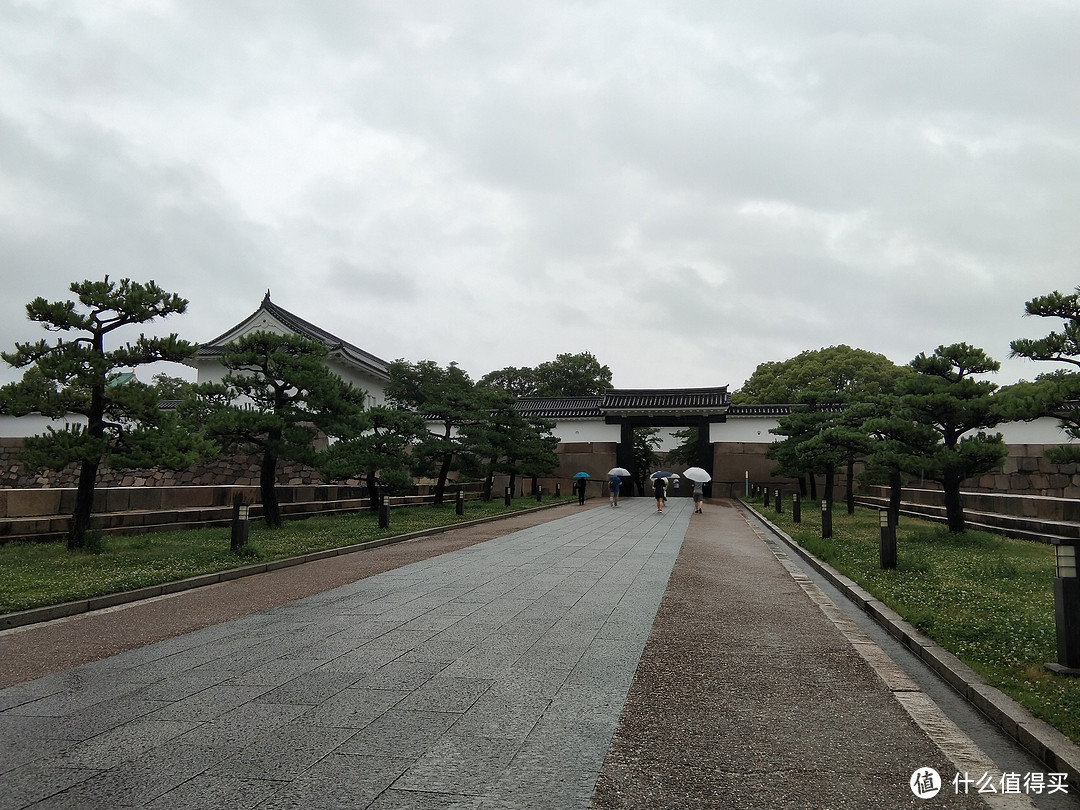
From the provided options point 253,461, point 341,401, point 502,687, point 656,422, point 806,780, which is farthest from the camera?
point 656,422

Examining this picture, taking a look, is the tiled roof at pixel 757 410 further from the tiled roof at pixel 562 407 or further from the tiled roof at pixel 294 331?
the tiled roof at pixel 294 331

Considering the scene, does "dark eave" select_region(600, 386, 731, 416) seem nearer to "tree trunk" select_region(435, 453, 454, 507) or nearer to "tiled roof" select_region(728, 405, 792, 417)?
"tiled roof" select_region(728, 405, 792, 417)

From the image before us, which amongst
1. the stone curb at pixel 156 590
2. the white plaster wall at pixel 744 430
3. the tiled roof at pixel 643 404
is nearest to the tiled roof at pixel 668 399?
the tiled roof at pixel 643 404

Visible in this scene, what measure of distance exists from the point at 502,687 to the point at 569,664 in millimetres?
844

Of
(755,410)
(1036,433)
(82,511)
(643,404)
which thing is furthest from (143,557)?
(755,410)

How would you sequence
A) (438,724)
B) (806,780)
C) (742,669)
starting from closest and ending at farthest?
(806,780)
(438,724)
(742,669)

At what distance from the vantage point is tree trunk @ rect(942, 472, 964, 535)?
606 inches

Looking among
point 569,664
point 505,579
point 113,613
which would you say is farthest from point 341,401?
point 569,664

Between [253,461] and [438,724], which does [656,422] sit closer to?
[253,461]

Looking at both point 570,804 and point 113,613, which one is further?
point 113,613

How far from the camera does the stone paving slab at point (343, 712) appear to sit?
11.7ft

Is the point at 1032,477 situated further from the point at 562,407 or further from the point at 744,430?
the point at 562,407

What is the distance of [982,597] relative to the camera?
8.59 meters

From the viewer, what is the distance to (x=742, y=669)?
5910mm
